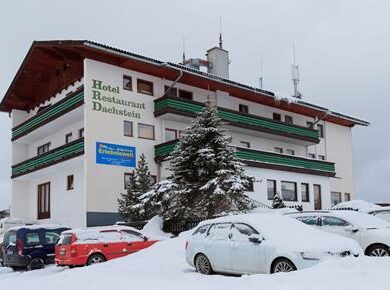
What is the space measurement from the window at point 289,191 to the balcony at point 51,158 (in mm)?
13006

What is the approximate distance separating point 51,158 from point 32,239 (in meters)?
13.7

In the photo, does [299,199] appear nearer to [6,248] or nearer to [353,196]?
[353,196]

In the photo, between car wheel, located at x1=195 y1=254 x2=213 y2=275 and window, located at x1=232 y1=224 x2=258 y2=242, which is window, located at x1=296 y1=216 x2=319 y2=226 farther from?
car wheel, located at x1=195 y1=254 x2=213 y2=275

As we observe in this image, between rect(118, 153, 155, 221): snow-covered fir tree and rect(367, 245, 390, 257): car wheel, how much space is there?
12.7m

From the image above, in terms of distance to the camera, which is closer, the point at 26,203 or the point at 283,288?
the point at 283,288

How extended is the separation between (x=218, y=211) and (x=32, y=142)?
20.5 m

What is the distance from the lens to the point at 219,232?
46.8 ft

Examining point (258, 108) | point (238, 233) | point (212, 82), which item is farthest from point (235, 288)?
point (258, 108)

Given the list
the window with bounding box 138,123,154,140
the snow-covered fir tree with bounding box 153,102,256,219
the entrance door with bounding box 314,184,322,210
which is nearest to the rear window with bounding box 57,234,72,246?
the snow-covered fir tree with bounding box 153,102,256,219

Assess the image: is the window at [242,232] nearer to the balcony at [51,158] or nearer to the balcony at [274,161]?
the balcony at [274,161]

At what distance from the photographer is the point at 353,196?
47188mm

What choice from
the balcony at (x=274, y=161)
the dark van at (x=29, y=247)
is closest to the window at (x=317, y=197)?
the balcony at (x=274, y=161)

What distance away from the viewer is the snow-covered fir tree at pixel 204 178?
2466cm

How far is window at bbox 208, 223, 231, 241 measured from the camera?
14.0m
